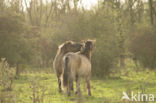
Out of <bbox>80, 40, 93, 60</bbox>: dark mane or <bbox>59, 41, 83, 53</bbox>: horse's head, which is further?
<bbox>59, 41, 83, 53</bbox>: horse's head

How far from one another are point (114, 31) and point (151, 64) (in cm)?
393

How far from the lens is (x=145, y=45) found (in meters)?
18.3

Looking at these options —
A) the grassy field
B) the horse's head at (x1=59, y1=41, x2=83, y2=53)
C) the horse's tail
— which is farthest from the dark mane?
the horse's tail

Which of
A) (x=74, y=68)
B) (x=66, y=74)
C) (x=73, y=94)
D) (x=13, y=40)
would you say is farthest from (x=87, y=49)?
(x=13, y=40)

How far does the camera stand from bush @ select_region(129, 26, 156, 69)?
1806cm

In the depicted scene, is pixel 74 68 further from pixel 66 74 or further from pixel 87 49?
pixel 87 49

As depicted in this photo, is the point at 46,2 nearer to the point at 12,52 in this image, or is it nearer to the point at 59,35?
the point at 59,35

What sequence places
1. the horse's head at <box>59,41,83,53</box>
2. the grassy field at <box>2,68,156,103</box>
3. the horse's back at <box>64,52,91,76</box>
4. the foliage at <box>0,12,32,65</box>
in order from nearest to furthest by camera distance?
the grassy field at <box>2,68,156,103</box> → the horse's back at <box>64,52,91,76</box> → the horse's head at <box>59,41,83,53</box> → the foliage at <box>0,12,32,65</box>

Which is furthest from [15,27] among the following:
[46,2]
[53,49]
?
[46,2]

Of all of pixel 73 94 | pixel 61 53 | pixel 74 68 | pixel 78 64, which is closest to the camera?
pixel 74 68

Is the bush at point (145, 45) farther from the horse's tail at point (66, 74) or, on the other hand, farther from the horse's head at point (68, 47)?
the horse's tail at point (66, 74)

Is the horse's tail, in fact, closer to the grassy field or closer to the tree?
the grassy field

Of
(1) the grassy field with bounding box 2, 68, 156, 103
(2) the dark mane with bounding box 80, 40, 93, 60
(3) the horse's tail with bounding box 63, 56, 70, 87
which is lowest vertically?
(1) the grassy field with bounding box 2, 68, 156, 103

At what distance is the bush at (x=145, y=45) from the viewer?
18.1 m
